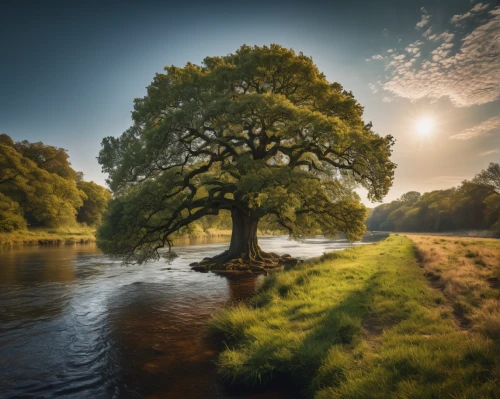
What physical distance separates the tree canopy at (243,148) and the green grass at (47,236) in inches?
1387

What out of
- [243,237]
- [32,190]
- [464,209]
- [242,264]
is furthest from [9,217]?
[464,209]

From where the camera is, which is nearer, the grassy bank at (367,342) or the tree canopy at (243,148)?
the grassy bank at (367,342)

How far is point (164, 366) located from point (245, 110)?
14.6 m

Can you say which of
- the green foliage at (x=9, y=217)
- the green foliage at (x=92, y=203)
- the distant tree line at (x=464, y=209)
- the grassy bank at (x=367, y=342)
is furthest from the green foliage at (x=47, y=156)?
the distant tree line at (x=464, y=209)

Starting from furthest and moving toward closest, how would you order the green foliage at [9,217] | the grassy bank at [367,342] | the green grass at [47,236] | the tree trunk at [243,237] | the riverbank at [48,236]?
the green foliage at [9,217]
the green grass at [47,236]
the riverbank at [48,236]
the tree trunk at [243,237]
the grassy bank at [367,342]

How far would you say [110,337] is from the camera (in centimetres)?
952

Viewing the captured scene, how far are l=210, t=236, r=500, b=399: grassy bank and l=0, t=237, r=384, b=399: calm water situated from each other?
2.61 feet

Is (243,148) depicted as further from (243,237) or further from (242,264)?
(242,264)

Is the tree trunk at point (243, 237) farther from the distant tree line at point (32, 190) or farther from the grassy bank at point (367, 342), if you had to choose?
the distant tree line at point (32, 190)

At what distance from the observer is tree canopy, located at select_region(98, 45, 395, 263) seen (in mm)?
17531

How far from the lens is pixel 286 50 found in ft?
62.3

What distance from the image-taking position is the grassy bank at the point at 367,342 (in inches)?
178

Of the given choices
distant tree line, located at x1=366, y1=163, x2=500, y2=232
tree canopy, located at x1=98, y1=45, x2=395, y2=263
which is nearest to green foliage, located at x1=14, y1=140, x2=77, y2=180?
tree canopy, located at x1=98, y1=45, x2=395, y2=263

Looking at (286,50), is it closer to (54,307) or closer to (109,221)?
(109,221)
